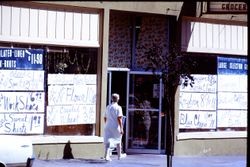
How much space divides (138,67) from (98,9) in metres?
2.12

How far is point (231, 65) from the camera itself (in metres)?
16.2

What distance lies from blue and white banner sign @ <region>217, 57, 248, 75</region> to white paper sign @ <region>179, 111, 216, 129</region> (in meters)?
1.28

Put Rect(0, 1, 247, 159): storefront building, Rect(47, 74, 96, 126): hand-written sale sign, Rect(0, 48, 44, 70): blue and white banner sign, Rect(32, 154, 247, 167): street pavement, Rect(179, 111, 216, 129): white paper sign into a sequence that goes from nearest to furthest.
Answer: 1. Rect(32, 154, 247, 167): street pavement
2. Rect(0, 48, 44, 70): blue and white banner sign
3. Rect(0, 1, 247, 159): storefront building
4. Rect(47, 74, 96, 126): hand-written sale sign
5. Rect(179, 111, 216, 129): white paper sign

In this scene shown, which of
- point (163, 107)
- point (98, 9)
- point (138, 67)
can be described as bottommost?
point (163, 107)

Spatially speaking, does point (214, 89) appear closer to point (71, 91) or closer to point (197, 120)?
point (197, 120)

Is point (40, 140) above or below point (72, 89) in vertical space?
below

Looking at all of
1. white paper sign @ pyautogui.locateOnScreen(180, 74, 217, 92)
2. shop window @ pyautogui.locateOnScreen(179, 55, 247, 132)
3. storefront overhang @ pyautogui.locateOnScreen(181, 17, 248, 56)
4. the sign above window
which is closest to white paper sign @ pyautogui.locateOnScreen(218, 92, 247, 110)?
shop window @ pyautogui.locateOnScreen(179, 55, 247, 132)

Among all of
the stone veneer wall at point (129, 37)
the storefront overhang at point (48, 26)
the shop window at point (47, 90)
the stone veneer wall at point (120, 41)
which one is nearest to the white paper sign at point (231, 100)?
the stone veneer wall at point (129, 37)

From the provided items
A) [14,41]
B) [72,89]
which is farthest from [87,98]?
[14,41]

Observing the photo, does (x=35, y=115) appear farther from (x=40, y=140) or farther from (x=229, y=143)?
(x=229, y=143)

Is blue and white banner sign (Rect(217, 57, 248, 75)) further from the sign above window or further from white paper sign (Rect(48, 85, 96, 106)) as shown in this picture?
white paper sign (Rect(48, 85, 96, 106))

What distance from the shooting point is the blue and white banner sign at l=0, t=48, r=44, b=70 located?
1297 centimetres

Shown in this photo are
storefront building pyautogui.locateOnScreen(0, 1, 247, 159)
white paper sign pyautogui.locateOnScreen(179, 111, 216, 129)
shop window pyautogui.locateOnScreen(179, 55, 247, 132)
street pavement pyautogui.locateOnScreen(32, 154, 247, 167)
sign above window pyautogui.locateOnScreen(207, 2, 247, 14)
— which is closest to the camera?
street pavement pyautogui.locateOnScreen(32, 154, 247, 167)

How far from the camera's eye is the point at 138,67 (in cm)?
1523
